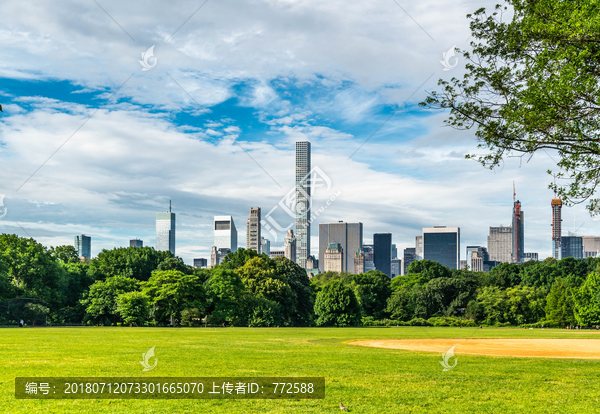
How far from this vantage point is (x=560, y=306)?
7444 cm

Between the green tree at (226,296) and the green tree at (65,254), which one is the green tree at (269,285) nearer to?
the green tree at (226,296)

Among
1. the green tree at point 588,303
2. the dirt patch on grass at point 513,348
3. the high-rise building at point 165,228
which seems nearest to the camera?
the dirt patch on grass at point 513,348

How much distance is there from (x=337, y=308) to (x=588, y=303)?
34.8 meters

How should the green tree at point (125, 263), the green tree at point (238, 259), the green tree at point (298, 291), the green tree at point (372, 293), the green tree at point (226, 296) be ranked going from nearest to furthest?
the green tree at point (226, 296) → the green tree at point (125, 263) → the green tree at point (298, 291) → the green tree at point (238, 259) → the green tree at point (372, 293)

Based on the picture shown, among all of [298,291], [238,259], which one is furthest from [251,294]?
[238,259]

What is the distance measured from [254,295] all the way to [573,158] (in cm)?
5426

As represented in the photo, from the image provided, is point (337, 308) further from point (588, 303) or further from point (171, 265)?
point (588, 303)

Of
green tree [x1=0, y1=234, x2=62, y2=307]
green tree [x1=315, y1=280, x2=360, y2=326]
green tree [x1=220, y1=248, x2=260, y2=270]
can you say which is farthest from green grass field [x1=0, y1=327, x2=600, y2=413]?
green tree [x1=220, y1=248, x2=260, y2=270]

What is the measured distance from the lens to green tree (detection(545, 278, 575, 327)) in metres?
73.6

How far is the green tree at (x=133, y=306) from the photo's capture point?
2282 inches

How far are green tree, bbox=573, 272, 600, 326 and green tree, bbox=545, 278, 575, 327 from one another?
1893 millimetres

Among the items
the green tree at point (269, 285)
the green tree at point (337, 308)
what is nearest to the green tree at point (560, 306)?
the green tree at point (337, 308)

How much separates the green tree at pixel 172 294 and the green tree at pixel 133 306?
8.17 feet

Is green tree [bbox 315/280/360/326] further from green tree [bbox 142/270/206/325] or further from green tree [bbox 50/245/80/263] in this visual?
green tree [bbox 50/245/80/263]
